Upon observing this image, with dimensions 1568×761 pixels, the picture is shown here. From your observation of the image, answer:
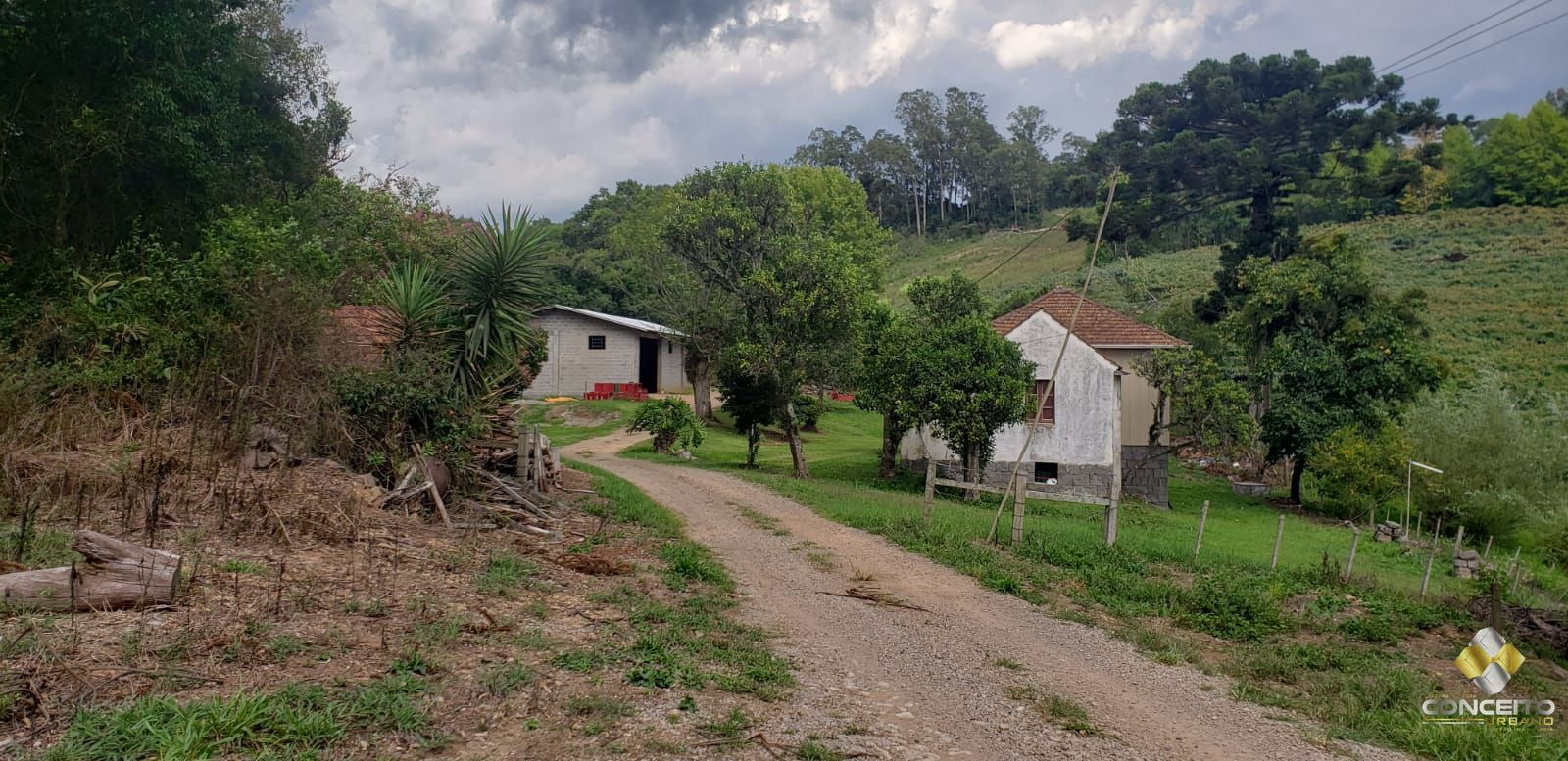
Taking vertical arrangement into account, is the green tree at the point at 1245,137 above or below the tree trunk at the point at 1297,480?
above

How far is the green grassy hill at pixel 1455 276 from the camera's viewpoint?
143 ft

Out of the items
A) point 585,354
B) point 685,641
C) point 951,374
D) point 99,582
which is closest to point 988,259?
point 585,354

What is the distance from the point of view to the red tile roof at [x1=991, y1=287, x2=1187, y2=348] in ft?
89.1

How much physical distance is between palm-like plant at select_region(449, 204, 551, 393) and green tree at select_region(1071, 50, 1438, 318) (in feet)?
97.6

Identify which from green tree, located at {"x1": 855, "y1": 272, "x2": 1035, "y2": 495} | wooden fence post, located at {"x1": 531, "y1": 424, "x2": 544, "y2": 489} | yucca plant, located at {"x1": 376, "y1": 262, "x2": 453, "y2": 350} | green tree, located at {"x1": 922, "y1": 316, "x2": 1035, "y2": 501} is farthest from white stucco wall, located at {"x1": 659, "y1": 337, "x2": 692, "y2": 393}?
yucca plant, located at {"x1": 376, "y1": 262, "x2": 453, "y2": 350}

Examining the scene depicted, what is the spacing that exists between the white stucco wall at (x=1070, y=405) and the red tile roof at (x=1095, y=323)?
1853 millimetres

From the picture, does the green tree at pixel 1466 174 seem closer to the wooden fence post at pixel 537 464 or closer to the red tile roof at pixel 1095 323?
the red tile roof at pixel 1095 323

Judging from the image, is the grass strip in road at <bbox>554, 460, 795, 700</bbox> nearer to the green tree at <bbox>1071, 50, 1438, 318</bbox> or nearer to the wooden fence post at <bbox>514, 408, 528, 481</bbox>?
the wooden fence post at <bbox>514, 408, 528, 481</bbox>

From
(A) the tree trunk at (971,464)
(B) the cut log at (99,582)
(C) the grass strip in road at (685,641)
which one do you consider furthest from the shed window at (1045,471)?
(B) the cut log at (99,582)

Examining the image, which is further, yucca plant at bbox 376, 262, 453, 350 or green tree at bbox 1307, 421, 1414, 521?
green tree at bbox 1307, 421, 1414, 521

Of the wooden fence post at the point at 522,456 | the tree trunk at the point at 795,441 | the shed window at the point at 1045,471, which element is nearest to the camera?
the wooden fence post at the point at 522,456

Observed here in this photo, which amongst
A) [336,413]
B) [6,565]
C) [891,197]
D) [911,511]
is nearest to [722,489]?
[911,511]

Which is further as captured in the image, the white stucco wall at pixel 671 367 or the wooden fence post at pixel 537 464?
the white stucco wall at pixel 671 367

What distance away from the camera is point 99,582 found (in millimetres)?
6656
